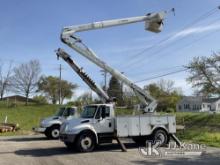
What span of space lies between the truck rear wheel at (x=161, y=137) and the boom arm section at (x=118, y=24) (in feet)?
7.25

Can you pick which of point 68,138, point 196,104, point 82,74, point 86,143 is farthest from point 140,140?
point 196,104

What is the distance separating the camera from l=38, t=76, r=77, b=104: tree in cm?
9088

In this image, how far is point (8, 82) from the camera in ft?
276

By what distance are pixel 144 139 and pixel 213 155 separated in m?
4.56

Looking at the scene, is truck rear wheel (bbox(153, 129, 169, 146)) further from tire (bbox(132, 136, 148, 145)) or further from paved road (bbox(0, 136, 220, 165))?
paved road (bbox(0, 136, 220, 165))

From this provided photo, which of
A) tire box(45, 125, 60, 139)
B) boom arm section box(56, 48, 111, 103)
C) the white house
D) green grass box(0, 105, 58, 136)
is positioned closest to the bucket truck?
boom arm section box(56, 48, 111, 103)

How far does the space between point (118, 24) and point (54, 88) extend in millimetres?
71358

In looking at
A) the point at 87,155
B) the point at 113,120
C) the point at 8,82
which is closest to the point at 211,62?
the point at 113,120

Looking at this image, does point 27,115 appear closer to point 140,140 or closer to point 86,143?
point 140,140

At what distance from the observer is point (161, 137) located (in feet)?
63.9

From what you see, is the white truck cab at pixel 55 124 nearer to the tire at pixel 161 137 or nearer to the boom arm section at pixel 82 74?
the boom arm section at pixel 82 74

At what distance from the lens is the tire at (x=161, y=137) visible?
19312 millimetres

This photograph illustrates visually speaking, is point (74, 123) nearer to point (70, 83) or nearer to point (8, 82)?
point (8, 82)

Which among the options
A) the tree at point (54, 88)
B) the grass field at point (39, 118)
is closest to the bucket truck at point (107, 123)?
the grass field at point (39, 118)
